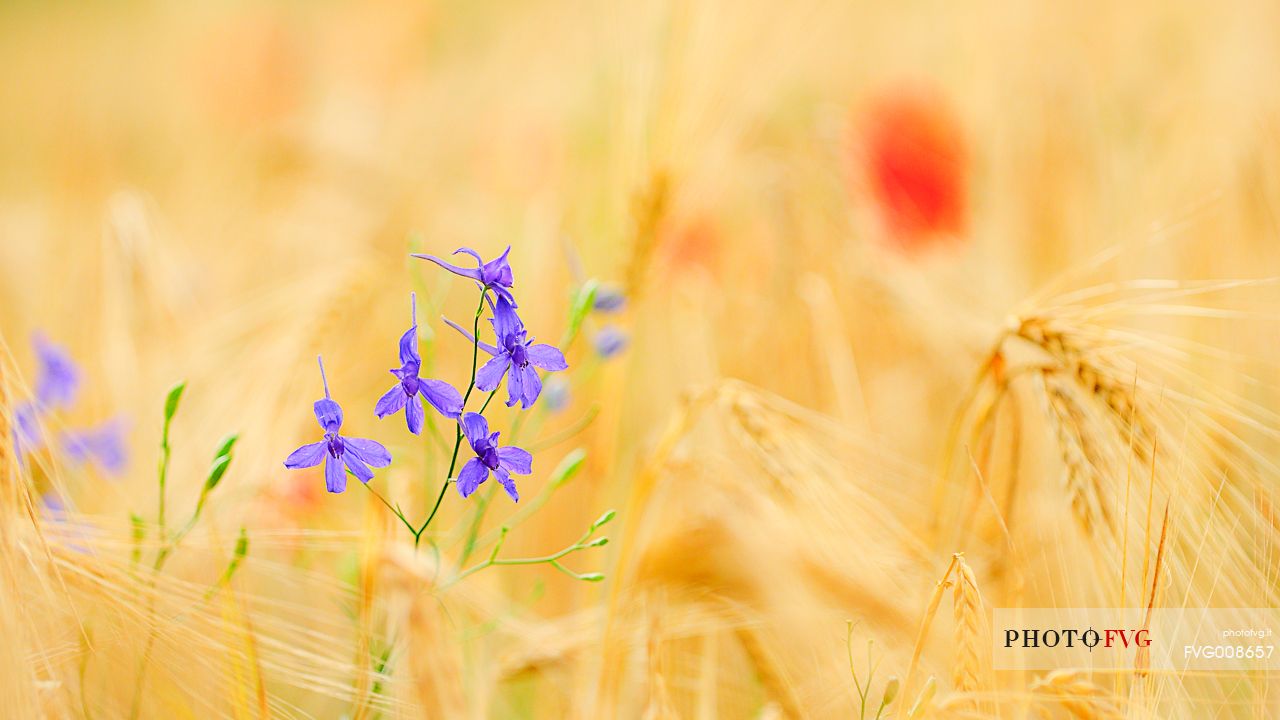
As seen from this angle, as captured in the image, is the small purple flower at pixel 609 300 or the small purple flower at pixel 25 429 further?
the small purple flower at pixel 609 300

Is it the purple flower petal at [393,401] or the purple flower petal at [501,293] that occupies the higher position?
the purple flower petal at [501,293]

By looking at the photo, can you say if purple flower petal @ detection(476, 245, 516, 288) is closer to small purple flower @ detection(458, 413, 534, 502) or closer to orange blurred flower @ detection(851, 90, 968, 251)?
small purple flower @ detection(458, 413, 534, 502)

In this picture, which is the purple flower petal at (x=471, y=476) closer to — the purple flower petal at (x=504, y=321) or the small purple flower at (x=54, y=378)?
the purple flower petal at (x=504, y=321)

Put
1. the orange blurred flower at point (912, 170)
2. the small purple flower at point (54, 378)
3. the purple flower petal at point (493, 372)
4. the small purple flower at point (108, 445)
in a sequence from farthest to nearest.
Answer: the orange blurred flower at point (912, 170) → the small purple flower at point (108, 445) → the small purple flower at point (54, 378) → the purple flower petal at point (493, 372)

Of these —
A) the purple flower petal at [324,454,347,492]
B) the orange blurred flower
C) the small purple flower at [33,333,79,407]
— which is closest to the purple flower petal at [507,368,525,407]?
the purple flower petal at [324,454,347,492]

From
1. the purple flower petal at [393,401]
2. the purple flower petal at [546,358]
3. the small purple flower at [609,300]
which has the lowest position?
the purple flower petal at [393,401]

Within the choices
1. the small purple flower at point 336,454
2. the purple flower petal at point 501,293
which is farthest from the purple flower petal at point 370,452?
the purple flower petal at point 501,293

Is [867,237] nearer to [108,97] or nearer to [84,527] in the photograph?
[84,527]
